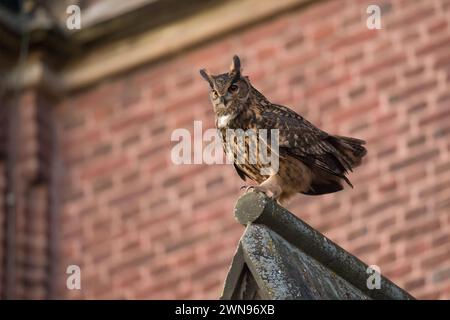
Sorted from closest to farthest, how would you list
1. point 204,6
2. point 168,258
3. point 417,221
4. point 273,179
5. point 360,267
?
point 360,267, point 273,179, point 417,221, point 168,258, point 204,6

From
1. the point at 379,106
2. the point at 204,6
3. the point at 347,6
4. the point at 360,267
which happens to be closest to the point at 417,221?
the point at 379,106

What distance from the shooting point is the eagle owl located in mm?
7840

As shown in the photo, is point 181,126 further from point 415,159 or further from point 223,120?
point 223,120

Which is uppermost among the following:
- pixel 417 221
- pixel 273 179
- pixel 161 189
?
pixel 161 189

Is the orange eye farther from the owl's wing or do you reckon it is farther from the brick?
the brick

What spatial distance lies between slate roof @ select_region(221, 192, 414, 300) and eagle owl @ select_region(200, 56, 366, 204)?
45.4 inches

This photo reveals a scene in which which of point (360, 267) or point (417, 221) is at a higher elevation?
point (417, 221)

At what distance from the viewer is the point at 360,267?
21.8 ft

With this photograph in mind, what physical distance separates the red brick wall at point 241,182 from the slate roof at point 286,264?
353cm

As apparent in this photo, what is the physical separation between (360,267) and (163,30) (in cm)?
566

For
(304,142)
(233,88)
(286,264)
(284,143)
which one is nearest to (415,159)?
(304,142)

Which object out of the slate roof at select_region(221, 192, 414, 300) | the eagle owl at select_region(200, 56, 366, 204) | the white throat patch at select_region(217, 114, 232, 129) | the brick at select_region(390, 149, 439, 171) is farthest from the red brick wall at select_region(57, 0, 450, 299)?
the slate roof at select_region(221, 192, 414, 300)

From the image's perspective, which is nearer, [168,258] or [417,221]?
[417,221]

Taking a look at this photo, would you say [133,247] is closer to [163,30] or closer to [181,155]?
[181,155]
